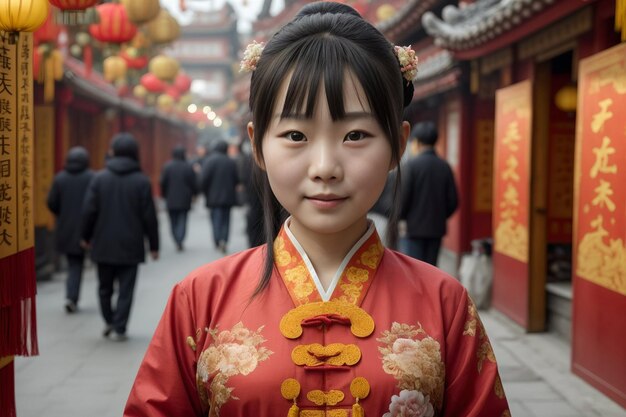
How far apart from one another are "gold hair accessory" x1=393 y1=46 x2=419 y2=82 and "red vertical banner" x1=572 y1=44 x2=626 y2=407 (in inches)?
144

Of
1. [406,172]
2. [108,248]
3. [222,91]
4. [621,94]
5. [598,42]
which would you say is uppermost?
Answer: [222,91]

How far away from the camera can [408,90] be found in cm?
237

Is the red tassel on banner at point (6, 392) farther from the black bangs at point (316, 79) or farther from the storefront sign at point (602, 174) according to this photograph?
the storefront sign at point (602, 174)

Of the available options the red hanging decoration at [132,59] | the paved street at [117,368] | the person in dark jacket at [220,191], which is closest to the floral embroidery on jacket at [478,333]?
the paved street at [117,368]

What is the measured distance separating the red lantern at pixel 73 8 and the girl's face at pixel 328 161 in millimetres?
4377

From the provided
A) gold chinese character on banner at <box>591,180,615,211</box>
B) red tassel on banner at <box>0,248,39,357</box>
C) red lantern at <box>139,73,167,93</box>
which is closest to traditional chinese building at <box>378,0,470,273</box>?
gold chinese character on banner at <box>591,180,615,211</box>

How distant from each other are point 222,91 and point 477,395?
200ft

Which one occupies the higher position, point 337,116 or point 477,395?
point 337,116

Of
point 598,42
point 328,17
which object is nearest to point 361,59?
point 328,17

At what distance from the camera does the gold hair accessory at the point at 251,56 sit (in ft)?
7.36

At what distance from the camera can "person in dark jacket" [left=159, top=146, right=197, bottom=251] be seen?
600 inches

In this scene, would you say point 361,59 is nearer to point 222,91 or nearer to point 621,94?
point 621,94

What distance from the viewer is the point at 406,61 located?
7.43 feet

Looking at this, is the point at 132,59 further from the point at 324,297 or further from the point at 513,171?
the point at 324,297
